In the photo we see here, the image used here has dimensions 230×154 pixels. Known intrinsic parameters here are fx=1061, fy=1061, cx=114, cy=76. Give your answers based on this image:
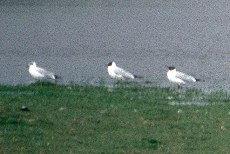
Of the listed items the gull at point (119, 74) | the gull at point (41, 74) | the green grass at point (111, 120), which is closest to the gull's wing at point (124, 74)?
the gull at point (119, 74)

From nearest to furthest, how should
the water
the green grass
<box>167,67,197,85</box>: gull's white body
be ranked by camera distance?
1. the green grass
2. <box>167,67,197,85</box>: gull's white body
3. the water

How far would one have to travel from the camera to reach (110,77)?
1002 inches

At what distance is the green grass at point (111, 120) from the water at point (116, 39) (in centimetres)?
344

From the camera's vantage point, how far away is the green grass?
563 inches

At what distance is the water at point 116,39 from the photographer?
28250 millimetres

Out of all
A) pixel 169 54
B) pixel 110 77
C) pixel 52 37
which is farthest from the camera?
pixel 52 37

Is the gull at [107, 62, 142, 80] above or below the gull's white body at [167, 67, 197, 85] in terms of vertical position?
above

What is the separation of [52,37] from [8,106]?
81.9 feet

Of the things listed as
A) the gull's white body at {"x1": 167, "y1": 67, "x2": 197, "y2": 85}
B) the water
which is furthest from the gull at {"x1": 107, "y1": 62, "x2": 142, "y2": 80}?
the gull's white body at {"x1": 167, "y1": 67, "x2": 197, "y2": 85}

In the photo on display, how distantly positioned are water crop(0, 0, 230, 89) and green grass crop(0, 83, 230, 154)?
135 inches

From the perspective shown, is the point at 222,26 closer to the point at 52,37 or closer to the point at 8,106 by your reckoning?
the point at 52,37

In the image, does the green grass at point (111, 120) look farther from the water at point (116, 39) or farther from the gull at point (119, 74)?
the water at point (116, 39)

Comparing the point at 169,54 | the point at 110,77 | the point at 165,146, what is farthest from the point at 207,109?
the point at 169,54

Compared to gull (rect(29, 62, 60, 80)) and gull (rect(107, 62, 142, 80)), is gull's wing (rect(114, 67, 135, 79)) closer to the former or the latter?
gull (rect(107, 62, 142, 80))
